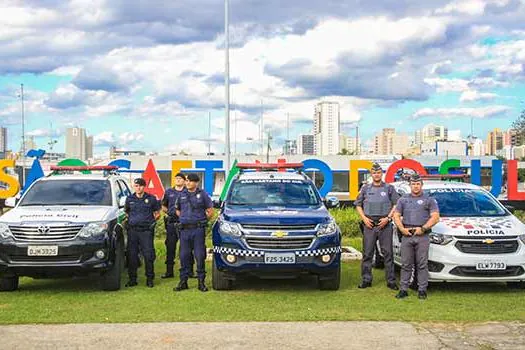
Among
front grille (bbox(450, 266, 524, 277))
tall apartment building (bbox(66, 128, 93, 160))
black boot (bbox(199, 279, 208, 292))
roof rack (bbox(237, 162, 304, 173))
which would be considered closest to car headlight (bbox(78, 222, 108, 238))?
black boot (bbox(199, 279, 208, 292))

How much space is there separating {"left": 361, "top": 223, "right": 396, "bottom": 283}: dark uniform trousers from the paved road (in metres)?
2.57

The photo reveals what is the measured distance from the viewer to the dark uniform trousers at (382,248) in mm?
10172

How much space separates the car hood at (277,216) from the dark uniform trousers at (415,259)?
118cm

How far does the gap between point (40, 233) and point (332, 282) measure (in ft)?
13.7

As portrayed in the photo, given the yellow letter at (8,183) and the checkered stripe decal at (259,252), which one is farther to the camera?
the yellow letter at (8,183)

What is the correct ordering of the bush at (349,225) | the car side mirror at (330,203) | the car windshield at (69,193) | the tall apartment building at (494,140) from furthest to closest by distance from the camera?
the tall apartment building at (494,140) → the bush at (349,225) → the car side mirror at (330,203) → the car windshield at (69,193)

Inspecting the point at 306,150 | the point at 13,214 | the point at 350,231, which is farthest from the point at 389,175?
the point at 306,150

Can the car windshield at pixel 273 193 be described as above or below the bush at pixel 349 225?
above

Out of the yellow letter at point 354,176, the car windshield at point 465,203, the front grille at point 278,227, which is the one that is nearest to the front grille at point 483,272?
the car windshield at point 465,203

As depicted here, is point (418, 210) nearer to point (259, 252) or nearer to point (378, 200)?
point (378, 200)

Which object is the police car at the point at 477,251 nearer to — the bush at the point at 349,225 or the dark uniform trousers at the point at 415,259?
the dark uniform trousers at the point at 415,259

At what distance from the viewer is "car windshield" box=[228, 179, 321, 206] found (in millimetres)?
10633

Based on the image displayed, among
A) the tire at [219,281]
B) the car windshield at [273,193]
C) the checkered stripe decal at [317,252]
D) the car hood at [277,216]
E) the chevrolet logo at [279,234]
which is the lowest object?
the tire at [219,281]

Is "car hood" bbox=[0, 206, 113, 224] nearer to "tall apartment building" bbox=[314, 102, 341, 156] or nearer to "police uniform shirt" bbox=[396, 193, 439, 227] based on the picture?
"police uniform shirt" bbox=[396, 193, 439, 227]
